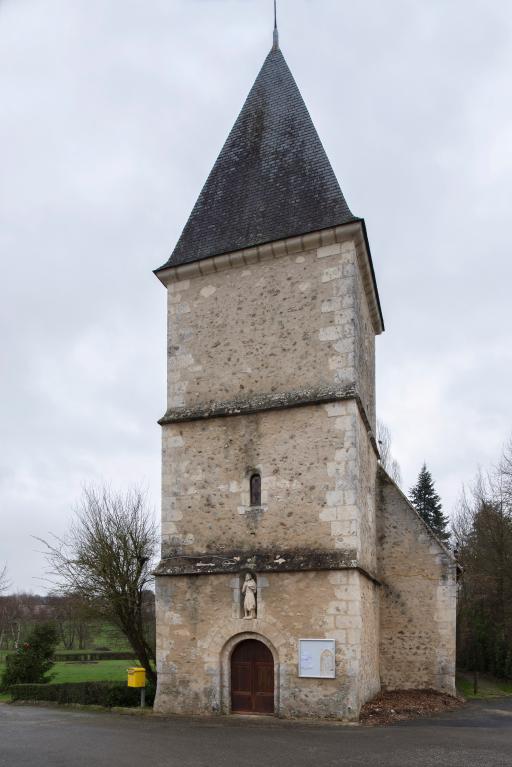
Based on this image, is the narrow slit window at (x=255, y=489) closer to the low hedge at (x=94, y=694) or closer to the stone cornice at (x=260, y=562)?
the stone cornice at (x=260, y=562)

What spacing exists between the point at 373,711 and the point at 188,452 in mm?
5768

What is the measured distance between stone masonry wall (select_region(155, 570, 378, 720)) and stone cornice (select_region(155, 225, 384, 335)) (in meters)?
6.26

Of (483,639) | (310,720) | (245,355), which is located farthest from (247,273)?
(483,639)

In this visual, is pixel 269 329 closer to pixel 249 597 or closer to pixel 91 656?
pixel 249 597

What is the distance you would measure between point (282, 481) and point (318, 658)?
3093 millimetres

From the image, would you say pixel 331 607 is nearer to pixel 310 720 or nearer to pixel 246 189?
pixel 310 720

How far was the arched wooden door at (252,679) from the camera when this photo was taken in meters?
12.1

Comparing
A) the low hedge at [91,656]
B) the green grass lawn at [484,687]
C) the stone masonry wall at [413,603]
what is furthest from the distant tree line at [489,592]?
the low hedge at [91,656]

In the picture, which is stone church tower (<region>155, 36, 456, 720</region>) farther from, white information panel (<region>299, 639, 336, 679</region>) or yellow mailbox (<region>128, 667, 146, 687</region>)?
yellow mailbox (<region>128, 667, 146, 687</region>)

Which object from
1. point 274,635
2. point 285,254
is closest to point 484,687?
point 274,635

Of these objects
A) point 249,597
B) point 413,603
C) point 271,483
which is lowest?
point 413,603

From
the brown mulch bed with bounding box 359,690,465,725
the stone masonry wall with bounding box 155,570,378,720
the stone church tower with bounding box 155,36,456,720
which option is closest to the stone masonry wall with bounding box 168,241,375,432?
the stone church tower with bounding box 155,36,456,720

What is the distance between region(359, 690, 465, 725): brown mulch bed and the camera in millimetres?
11555

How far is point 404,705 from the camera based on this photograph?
41.1 ft
